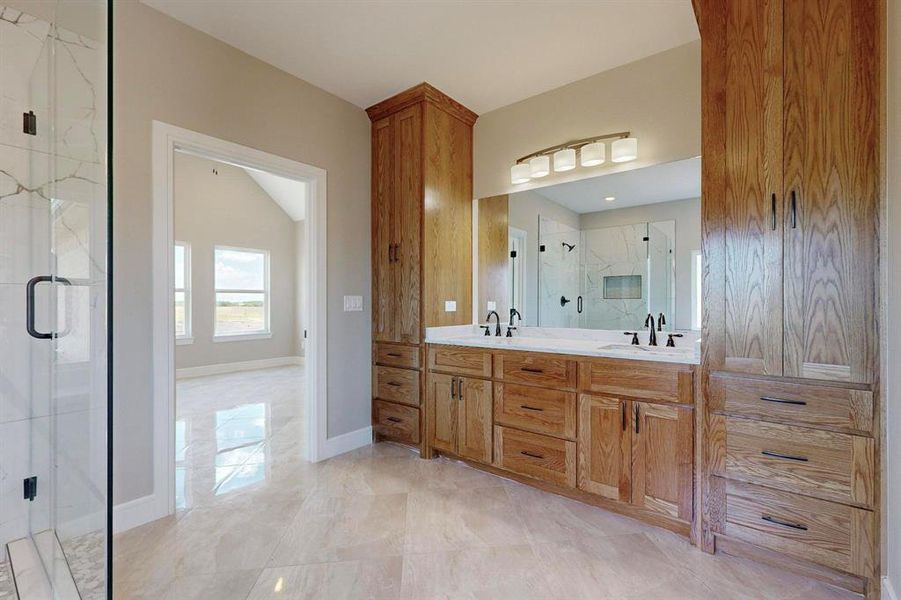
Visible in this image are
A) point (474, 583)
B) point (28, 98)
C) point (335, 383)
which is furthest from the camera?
point (335, 383)

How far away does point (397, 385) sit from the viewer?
3109mm

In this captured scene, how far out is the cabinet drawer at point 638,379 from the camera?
1.91 meters

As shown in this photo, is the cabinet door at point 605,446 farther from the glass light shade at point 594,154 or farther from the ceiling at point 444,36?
the ceiling at point 444,36

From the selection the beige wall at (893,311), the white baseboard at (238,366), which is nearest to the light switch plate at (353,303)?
the beige wall at (893,311)

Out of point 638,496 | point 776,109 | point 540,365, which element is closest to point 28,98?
point 540,365

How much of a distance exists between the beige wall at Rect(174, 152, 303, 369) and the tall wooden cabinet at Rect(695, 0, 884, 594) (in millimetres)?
6198

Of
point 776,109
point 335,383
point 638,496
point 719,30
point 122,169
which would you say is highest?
point 719,30

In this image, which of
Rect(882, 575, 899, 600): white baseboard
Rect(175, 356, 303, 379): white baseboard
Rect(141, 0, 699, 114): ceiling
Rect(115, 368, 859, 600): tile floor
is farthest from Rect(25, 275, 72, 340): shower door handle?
Rect(175, 356, 303, 379): white baseboard

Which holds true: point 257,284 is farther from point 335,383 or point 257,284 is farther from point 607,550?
point 607,550

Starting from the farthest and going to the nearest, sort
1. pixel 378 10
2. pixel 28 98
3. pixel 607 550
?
pixel 378 10 → pixel 607 550 → pixel 28 98

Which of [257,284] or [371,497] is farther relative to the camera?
[257,284]

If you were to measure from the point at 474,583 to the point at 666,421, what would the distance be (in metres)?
1.16

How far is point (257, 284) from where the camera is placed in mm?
7016

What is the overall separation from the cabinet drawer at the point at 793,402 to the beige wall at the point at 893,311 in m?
0.08
